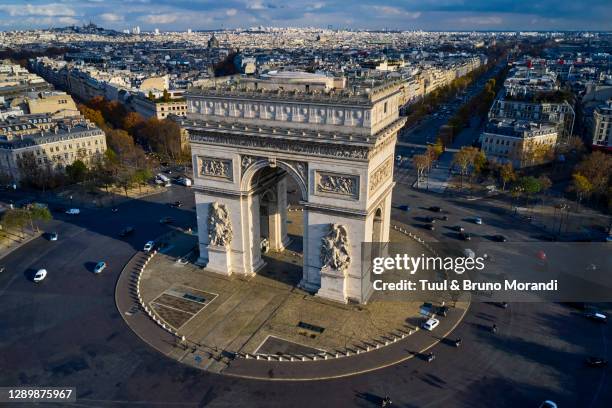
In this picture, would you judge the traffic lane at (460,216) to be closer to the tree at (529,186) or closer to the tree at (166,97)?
the tree at (529,186)

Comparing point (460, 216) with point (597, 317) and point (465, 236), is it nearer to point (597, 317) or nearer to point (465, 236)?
point (465, 236)

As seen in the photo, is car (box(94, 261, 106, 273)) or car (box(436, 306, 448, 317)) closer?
car (box(436, 306, 448, 317))

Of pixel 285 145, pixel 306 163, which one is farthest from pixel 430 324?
pixel 285 145

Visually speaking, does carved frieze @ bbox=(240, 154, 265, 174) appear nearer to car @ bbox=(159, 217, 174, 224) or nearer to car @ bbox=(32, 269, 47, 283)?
car @ bbox=(159, 217, 174, 224)

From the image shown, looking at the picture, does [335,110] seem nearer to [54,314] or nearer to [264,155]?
[264,155]

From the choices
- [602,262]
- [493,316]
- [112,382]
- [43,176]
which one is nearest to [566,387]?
[493,316]

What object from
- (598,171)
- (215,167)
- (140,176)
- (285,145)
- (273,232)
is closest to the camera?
(285,145)

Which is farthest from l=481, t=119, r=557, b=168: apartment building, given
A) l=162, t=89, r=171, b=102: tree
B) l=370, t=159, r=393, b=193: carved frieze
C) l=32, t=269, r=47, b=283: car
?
l=32, t=269, r=47, b=283: car
